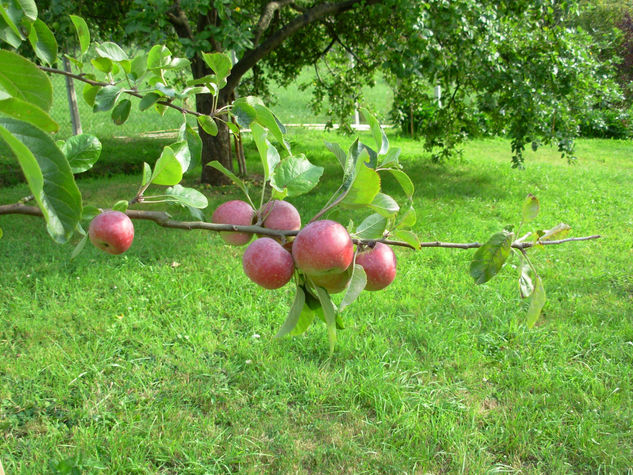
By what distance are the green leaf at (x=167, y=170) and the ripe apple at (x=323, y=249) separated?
22 cm

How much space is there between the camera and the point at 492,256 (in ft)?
2.27

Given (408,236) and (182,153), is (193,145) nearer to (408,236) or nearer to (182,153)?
(182,153)

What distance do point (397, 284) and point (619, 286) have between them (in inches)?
57.3

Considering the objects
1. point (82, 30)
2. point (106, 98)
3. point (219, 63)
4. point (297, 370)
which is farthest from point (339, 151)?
point (297, 370)

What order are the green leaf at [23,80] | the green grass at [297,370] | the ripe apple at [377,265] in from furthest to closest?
the green grass at [297,370] < the ripe apple at [377,265] < the green leaf at [23,80]

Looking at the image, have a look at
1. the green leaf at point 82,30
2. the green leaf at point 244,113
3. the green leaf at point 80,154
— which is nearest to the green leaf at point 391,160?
the green leaf at point 244,113

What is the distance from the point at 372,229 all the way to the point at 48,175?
37 centimetres

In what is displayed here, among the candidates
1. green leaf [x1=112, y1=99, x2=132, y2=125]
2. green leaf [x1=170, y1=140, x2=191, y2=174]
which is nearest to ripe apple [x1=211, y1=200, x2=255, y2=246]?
green leaf [x1=170, y1=140, x2=191, y2=174]

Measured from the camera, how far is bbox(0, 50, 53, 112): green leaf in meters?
0.42

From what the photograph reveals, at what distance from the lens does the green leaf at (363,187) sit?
521mm

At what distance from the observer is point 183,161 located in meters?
0.75

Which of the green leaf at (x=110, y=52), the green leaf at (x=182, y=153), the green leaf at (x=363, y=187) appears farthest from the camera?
the green leaf at (x=110, y=52)

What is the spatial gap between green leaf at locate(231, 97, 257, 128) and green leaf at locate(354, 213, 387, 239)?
0.26 m

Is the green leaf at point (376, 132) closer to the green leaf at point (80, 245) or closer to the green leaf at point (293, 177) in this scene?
the green leaf at point (293, 177)
